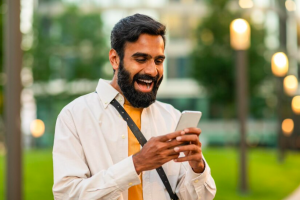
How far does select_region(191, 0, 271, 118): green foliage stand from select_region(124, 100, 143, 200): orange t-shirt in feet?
91.2

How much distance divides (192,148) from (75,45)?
104 feet

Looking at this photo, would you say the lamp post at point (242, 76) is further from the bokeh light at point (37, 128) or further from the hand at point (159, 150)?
the bokeh light at point (37, 128)

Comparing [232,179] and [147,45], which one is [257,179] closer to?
[232,179]

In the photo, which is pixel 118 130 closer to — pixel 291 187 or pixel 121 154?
pixel 121 154

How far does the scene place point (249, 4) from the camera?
44.0 feet

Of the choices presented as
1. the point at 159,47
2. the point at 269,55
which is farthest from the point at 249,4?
the point at 269,55

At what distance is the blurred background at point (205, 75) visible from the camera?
1398 cm

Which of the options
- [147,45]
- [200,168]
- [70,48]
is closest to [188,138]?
[200,168]

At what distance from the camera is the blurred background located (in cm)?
1398

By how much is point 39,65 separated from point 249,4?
21.0 m

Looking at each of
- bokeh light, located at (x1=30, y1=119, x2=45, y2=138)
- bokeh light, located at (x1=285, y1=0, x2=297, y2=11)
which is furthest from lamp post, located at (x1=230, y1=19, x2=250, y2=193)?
bokeh light, located at (x1=30, y1=119, x2=45, y2=138)

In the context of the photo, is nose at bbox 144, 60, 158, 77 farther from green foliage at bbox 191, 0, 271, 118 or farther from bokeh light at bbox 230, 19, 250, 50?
green foliage at bbox 191, 0, 271, 118

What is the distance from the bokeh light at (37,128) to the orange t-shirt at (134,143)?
42.2 metres

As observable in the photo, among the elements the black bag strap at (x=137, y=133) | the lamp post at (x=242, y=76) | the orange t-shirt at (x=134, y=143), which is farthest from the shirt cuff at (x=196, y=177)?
the lamp post at (x=242, y=76)
